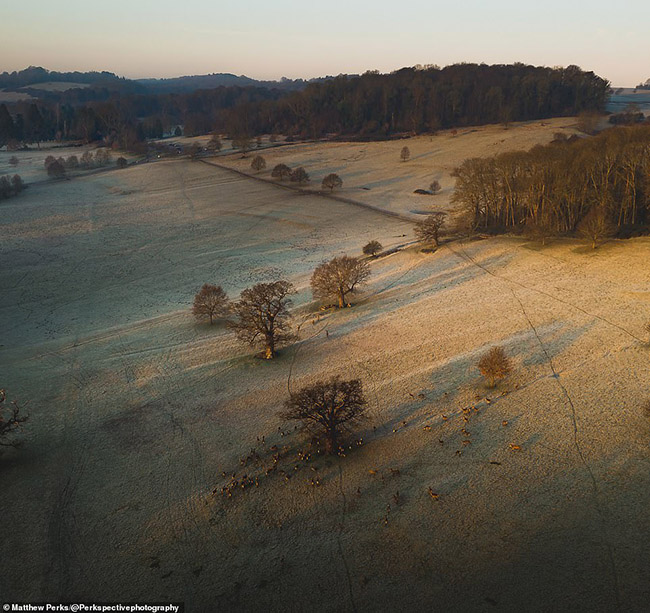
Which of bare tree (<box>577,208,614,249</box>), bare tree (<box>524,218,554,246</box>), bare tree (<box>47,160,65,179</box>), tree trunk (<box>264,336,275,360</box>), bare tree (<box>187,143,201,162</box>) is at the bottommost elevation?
tree trunk (<box>264,336,275,360</box>)

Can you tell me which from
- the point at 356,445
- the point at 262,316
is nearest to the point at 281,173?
the point at 262,316

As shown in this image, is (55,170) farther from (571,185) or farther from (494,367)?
(494,367)

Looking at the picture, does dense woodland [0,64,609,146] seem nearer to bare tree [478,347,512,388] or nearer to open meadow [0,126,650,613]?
open meadow [0,126,650,613]

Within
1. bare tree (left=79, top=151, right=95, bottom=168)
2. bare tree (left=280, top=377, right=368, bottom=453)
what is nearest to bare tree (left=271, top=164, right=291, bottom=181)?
bare tree (left=79, top=151, right=95, bottom=168)

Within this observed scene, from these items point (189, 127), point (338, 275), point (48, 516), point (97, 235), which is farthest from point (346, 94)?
point (48, 516)

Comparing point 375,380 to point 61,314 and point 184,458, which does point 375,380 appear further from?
point 61,314

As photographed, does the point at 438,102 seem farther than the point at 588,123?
Yes
